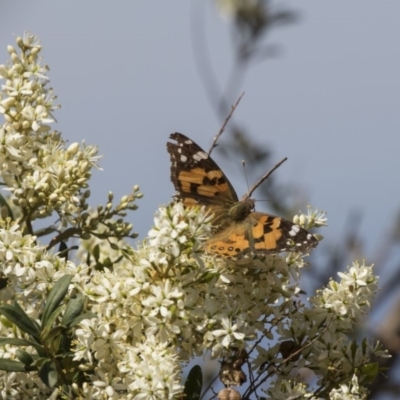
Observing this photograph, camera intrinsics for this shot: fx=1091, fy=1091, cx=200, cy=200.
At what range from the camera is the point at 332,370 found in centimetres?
403

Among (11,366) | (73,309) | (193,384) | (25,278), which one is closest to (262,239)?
(193,384)

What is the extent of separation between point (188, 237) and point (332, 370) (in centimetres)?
78

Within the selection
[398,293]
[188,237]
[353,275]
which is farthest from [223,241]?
[398,293]

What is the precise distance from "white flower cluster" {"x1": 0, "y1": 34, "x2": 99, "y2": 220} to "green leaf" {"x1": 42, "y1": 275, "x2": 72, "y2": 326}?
52cm

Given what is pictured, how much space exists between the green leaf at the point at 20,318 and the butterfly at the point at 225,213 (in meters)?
0.66

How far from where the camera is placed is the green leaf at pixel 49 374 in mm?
3676

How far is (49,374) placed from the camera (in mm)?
3711

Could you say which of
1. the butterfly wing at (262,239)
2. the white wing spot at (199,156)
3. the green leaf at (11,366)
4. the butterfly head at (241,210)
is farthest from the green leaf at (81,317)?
the white wing spot at (199,156)

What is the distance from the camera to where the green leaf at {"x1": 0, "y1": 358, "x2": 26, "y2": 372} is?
3.74 meters

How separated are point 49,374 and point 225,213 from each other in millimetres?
1156

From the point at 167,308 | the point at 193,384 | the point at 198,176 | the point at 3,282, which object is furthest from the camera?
the point at 198,176

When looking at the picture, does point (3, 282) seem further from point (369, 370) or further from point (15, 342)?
point (369, 370)

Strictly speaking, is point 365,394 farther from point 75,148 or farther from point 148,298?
point 75,148

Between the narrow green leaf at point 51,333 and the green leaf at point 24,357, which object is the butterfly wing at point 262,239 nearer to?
the narrow green leaf at point 51,333
